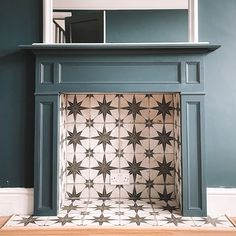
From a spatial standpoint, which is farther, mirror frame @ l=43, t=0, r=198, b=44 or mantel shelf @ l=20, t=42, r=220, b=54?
mirror frame @ l=43, t=0, r=198, b=44

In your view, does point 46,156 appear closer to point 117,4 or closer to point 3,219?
point 3,219

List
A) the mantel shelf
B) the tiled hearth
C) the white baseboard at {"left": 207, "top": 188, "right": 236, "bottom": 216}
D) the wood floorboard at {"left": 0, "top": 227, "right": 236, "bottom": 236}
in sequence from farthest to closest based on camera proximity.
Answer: the white baseboard at {"left": 207, "top": 188, "right": 236, "bottom": 216} → the mantel shelf → the tiled hearth → the wood floorboard at {"left": 0, "top": 227, "right": 236, "bottom": 236}

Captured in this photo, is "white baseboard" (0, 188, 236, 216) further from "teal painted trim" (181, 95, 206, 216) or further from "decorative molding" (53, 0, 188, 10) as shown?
"decorative molding" (53, 0, 188, 10)

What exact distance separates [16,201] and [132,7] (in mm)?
1770

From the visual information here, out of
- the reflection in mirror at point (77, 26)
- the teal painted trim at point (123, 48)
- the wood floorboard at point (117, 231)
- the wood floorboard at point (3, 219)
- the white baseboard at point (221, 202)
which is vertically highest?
the reflection in mirror at point (77, 26)

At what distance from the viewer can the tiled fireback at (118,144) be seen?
8.66 ft

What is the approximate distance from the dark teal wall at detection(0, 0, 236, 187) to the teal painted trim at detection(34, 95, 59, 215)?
0.12 meters

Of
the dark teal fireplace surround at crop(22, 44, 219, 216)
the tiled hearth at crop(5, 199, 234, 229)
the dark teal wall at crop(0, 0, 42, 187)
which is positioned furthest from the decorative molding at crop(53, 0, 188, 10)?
the tiled hearth at crop(5, 199, 234, 229)

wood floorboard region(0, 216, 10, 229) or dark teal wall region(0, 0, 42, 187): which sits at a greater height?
dark teal wall region(0, 0, 42, 187)

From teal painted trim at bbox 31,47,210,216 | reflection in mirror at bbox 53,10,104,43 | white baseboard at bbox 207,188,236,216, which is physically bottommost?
white baseboard at bbox 207,188,236,216

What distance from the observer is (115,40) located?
2400 mm

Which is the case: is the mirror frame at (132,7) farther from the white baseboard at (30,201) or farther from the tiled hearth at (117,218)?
the tiled hearth at (117,218)

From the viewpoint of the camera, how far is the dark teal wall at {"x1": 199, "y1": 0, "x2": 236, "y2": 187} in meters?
2.37

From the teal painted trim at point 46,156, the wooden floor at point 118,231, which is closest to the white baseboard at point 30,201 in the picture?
the teal painted trim at point 46,156
